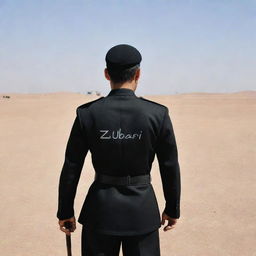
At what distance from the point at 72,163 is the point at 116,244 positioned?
64 centimetres

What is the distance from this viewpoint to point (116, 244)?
2.70 metres

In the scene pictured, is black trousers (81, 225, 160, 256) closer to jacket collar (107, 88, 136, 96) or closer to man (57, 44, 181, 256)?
man (57, 44, 181, 256)

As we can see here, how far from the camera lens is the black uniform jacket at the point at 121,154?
2.59m

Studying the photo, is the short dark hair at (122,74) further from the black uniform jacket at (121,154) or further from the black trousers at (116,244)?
the black trousers at (116,244)

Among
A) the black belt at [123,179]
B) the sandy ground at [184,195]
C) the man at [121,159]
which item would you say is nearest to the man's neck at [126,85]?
the man at [121,159]

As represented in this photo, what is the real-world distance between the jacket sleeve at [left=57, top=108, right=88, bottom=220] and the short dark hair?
1.10ft

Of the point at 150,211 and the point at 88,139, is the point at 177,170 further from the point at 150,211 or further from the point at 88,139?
the point at 88,139

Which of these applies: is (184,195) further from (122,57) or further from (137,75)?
(122,57)

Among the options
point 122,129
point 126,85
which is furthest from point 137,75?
point 122,129

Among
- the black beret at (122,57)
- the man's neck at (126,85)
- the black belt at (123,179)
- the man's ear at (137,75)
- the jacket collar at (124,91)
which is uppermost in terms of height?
the black beret at (122,57)

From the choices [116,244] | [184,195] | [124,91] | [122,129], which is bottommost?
[184,195]

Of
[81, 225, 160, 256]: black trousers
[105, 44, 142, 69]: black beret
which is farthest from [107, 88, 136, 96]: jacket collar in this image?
[81, 225, 160, 256]: black trousers

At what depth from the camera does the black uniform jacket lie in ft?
8.50

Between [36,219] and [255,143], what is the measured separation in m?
7.93
